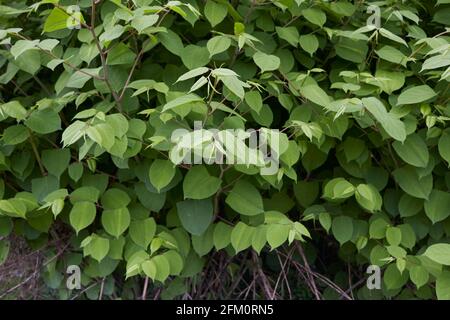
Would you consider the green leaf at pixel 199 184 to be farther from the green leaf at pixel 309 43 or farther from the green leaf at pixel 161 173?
the green leaf at pixel 309 43

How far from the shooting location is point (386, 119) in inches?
50.9

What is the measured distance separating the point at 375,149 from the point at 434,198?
0.22 meters

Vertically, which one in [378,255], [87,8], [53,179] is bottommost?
[378,255]

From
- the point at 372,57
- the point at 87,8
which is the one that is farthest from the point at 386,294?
the point at 87,8

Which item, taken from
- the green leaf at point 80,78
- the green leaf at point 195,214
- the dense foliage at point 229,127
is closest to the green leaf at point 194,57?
the dense foliage at point 229,127

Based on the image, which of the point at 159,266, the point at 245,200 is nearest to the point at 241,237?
the point at 245,200

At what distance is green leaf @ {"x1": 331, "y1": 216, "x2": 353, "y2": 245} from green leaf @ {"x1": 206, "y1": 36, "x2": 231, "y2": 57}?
584 millimetres

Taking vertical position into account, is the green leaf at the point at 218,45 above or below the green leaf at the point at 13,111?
above

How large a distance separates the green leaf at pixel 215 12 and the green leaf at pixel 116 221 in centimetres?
56

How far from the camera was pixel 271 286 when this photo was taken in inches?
68.4

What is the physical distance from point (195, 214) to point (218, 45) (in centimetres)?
45

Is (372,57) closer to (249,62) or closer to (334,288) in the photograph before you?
(249,62)

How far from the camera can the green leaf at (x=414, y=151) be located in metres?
1.45

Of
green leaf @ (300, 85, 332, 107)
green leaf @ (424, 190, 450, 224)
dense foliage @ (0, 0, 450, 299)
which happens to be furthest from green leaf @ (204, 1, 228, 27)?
green leaf @ (424, 190, 450, 224)
